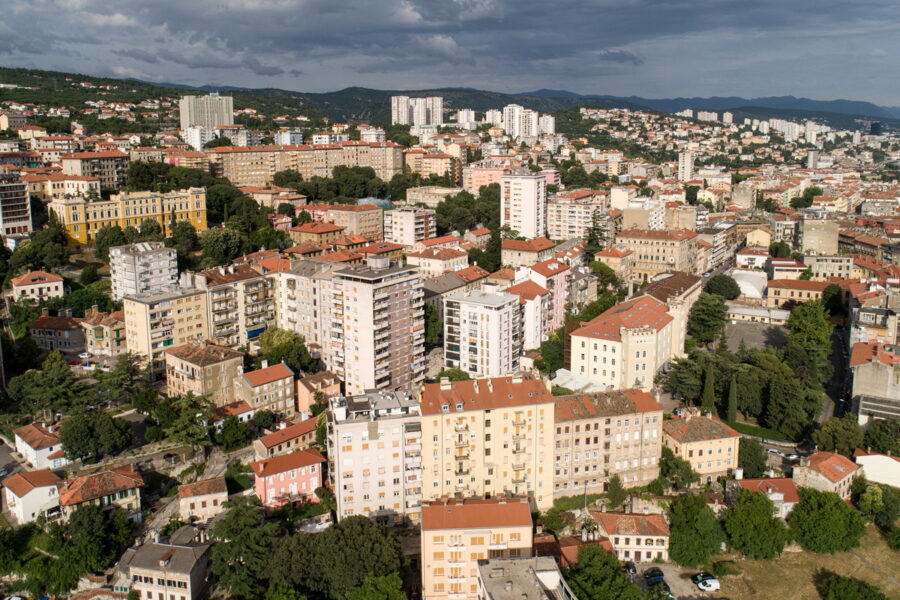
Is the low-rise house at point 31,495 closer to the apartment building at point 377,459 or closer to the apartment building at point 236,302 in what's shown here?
the apartment building at point 377,459

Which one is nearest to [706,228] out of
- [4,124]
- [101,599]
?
[101,599]

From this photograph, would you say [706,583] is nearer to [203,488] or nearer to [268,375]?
[203,488]

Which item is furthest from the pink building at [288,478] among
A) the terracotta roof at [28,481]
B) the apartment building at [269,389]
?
the terracotta roof at [28,481]

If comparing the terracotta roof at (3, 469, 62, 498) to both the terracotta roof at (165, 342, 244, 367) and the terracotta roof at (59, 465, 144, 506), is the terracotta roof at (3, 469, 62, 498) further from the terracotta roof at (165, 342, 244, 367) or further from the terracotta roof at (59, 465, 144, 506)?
the terracotta roof at (165, 342, 244, 367)

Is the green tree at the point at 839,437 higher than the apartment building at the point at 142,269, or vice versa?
the apartment building at the point at 142,269

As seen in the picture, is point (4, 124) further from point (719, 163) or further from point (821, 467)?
point (719, 163)
